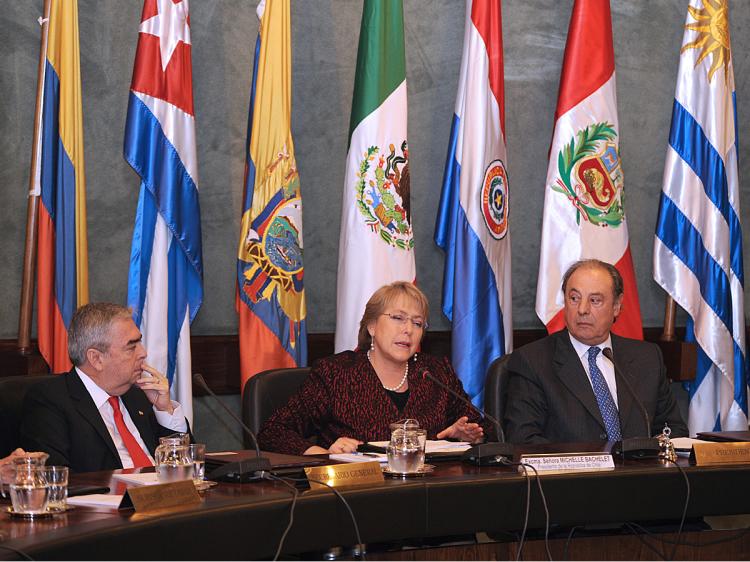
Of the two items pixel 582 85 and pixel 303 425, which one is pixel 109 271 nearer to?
pixel 303 425

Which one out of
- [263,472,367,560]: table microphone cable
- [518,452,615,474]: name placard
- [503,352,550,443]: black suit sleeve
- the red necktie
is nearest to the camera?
[263,472,367,560]: table microphone cable

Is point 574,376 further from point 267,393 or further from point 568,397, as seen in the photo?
point 267,393

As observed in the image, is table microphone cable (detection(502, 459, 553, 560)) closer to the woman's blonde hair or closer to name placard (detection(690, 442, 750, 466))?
name placard (detection(690, 442, 750, 466))

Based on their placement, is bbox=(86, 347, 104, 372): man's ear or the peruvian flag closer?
bbox=(86, 347, 104, 372): man's ear

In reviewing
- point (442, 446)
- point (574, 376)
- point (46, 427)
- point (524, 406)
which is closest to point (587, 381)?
point (574, 376)

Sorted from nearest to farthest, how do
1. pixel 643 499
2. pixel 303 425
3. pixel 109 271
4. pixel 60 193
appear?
pixel 643 499 → pixel 303 425 → pixel 60 193 → pixel 109 271

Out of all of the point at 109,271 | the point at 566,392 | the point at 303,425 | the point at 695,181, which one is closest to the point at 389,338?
the point at 303,425

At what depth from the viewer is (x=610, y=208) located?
4891 mm

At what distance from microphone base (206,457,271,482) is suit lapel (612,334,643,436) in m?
1.46

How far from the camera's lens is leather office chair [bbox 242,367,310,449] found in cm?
324

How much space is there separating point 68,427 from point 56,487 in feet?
2.60

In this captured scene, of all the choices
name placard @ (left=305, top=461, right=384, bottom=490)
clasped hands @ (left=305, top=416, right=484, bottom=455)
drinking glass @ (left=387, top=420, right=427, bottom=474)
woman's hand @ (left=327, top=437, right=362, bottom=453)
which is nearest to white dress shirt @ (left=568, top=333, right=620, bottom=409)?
clasped hands @ (left=305, top=416, right=484, bottom=455)

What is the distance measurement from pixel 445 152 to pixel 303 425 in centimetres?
224

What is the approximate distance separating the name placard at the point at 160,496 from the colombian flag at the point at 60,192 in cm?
196
